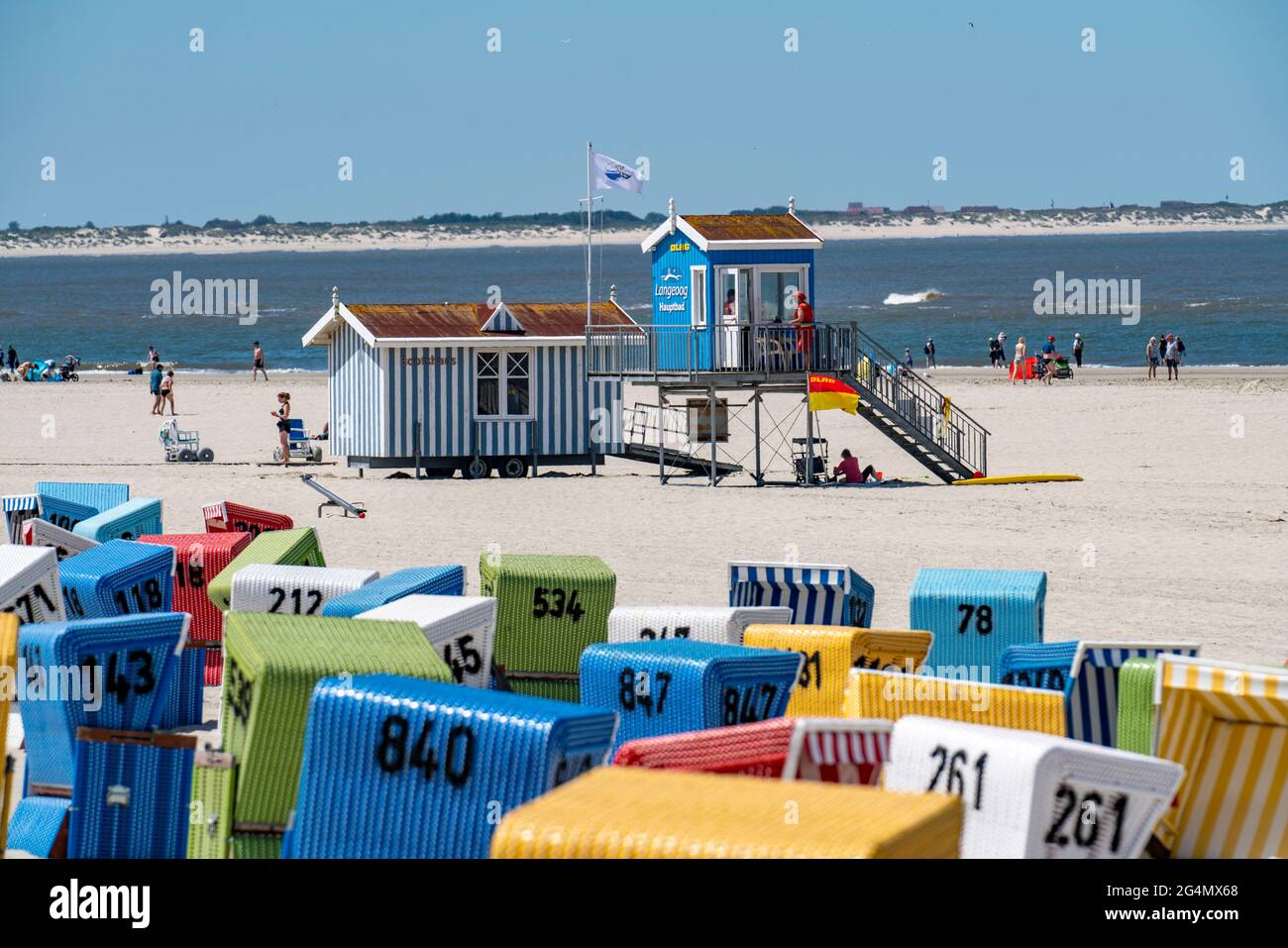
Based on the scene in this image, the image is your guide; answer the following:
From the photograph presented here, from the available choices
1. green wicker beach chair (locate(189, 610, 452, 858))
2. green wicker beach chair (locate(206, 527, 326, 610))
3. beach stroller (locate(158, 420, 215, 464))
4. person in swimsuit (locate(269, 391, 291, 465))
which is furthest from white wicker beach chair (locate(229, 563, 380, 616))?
beach stroller (locate(158, 420, 215, 464))

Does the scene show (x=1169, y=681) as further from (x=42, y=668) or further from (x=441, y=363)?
(x=441, y=363)

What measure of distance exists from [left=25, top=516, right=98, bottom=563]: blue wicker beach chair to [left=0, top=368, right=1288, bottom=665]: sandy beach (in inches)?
162

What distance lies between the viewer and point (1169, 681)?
6266mm

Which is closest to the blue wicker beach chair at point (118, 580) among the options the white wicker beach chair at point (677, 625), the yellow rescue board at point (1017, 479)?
the white wicker beach chair at point (677, 625)

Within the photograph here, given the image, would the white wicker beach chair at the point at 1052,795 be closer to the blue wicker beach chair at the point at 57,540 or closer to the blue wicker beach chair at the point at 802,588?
the blue wicker beach chair at the point at 802,588

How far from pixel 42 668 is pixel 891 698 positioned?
4349 millimetres

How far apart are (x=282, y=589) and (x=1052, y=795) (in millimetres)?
6987

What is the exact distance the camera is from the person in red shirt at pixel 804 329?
26.4m

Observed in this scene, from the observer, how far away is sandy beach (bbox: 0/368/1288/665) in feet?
54.2

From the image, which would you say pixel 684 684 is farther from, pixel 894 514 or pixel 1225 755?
pixel 894 514

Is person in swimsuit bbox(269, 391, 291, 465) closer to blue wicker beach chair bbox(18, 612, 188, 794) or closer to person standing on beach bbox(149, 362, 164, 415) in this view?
person standing on beach bbox(149, 362, 164, 415)

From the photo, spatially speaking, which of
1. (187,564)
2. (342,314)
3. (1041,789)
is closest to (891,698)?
(1041,789)

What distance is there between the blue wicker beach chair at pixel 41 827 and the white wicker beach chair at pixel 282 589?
2.93 metres

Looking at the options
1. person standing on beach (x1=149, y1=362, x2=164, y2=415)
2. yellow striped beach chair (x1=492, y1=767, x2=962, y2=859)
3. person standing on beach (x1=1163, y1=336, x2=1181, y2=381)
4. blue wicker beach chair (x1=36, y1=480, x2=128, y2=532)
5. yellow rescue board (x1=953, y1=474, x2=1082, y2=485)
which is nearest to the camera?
yellow striped beach chair (x1=492, y1=767, x2=962, y2=859)
